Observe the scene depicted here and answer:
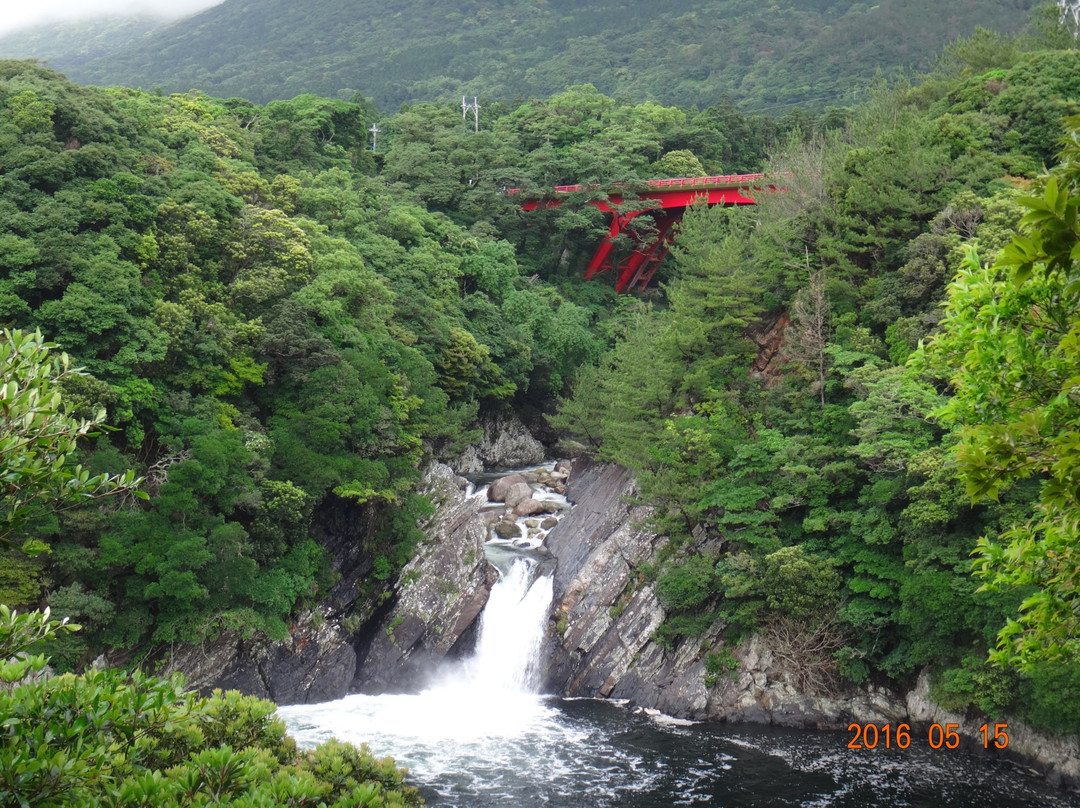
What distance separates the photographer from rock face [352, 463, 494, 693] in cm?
2417

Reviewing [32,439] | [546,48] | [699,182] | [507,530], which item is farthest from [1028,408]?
[546,48]

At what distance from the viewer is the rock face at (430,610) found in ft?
79.3

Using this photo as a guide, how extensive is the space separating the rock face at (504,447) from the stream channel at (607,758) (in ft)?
45.3

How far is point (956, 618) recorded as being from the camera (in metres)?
19.1

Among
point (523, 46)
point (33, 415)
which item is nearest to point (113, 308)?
point (33, 415)

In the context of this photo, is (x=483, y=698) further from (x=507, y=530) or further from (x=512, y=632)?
(x=507, y=530)

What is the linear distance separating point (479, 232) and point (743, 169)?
63.4 ft

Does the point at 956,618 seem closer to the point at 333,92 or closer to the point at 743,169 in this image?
the point at 743,169

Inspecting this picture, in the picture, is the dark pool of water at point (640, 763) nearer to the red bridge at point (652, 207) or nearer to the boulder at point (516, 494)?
the boulder at point (516, 494)

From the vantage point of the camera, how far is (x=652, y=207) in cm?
4566

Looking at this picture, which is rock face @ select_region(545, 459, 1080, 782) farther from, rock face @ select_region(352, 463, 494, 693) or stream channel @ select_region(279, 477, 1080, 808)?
rock face @ select_region(352, 463, 494, 693)

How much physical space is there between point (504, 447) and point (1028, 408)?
32493 mm

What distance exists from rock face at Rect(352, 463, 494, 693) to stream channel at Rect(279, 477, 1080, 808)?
0.71 m
